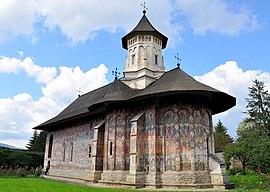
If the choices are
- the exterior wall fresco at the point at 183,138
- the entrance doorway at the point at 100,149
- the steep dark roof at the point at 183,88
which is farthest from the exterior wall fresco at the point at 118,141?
the exterior wall fresco at the point at 183,138

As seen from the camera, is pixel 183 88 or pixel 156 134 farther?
pixel 156 134

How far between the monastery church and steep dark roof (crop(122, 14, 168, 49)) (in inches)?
95.8

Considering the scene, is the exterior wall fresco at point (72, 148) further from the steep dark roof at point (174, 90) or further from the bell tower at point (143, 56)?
the bell tower at point (143, 56)

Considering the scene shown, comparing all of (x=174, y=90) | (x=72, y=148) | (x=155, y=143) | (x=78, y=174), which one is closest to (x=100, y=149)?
(x=78, y=174)

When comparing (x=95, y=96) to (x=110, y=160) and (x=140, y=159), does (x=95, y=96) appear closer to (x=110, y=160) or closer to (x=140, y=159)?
(x=110, y=160)

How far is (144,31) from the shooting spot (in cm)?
2138

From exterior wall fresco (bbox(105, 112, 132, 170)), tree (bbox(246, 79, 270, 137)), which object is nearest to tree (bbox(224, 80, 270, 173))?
tree (bbox(246, 79, 270, 137))

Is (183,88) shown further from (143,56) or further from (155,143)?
(143,56)

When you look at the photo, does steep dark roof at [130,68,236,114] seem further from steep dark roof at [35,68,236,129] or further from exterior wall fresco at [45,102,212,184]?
exterior wall fresco at [45,102,212,184]

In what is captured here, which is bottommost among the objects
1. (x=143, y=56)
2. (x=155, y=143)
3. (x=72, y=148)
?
(x=72, y=148)

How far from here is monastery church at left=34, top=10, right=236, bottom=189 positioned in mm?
14352

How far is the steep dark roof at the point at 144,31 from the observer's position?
70.3 feet

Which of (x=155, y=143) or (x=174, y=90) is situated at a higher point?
(x=174, y=90)

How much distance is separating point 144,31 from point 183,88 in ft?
28.4
